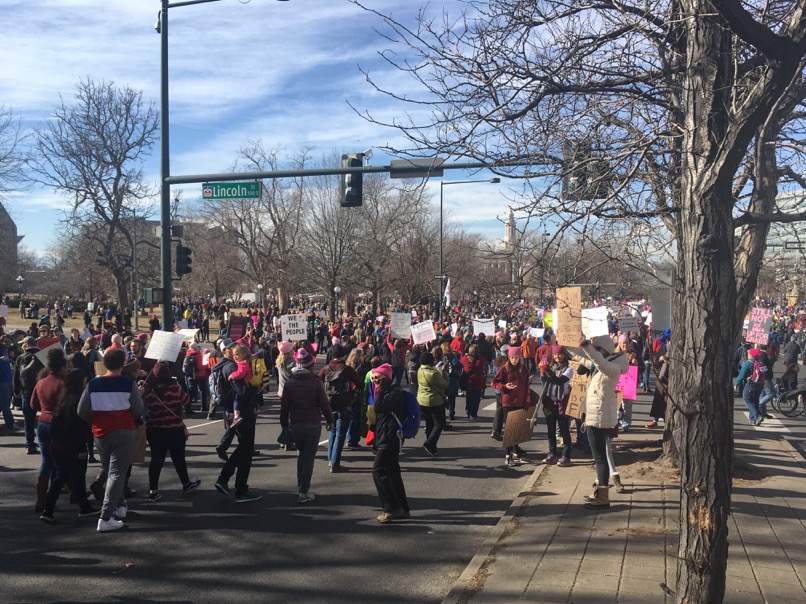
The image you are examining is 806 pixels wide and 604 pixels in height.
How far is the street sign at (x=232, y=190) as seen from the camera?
14453 millimetres

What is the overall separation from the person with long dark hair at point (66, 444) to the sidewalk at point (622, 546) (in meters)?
4.23

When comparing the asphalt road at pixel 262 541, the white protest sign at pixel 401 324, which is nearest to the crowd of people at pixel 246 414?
the asphalt road at pixel 262 541

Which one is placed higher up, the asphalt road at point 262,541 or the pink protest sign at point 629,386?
the pink protest sign at point 629,386

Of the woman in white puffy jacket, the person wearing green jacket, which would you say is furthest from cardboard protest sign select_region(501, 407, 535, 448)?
Result: the woman in white puffy jacket

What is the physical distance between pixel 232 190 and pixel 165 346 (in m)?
4.83

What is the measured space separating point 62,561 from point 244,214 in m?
39.4

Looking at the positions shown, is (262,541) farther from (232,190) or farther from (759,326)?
(759,326)

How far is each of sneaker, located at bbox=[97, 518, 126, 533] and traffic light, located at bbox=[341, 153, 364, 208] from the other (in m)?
7.89

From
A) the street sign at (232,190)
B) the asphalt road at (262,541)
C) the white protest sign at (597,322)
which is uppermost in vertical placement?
the street sign at (232,190)

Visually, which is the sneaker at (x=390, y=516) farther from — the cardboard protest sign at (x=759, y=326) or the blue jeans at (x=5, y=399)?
the cardboard protest sign at (x=759, y=326)

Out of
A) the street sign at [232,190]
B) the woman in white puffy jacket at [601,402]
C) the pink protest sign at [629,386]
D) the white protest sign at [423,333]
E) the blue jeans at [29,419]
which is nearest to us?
the woman in white puffy jacket at [601,402]

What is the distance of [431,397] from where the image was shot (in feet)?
36.0

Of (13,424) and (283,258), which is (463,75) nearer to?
(13,424)

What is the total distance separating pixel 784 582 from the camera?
5234mm
